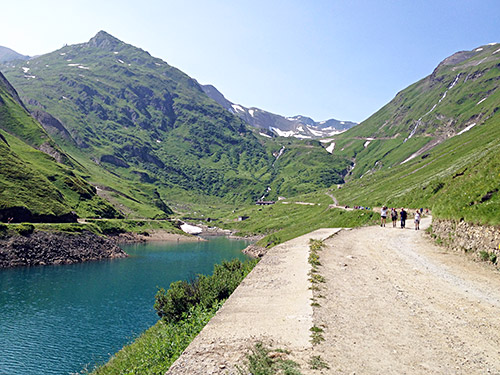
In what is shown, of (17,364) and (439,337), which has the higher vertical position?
(439,337)

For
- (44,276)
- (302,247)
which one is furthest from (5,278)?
(302,247)

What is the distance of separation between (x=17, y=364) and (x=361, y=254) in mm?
39470

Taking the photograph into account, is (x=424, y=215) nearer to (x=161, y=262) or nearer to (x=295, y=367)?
(x=295, y=367)

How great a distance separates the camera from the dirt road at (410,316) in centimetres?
1114

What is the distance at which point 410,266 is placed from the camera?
84.5ft

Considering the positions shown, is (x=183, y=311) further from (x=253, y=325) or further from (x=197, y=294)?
(x=253, y=325)

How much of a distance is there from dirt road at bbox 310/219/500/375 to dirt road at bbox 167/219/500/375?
42 mm

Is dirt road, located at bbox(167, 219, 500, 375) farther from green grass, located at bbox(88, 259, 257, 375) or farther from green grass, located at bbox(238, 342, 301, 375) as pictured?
green grass, located at bbox(88, 259, 257, 375)

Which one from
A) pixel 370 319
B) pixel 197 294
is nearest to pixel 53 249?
pixel 197 294

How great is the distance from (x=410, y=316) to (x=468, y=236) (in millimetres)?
15941

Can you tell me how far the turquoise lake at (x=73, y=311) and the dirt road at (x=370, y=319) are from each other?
19.8 meters

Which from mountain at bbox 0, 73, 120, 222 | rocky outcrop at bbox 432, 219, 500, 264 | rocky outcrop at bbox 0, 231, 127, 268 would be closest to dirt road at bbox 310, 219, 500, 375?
rocky outcrop at bbox 432, 219, 500, 264

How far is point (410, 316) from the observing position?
51.1ft

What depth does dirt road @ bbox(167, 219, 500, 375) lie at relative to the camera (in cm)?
1118
